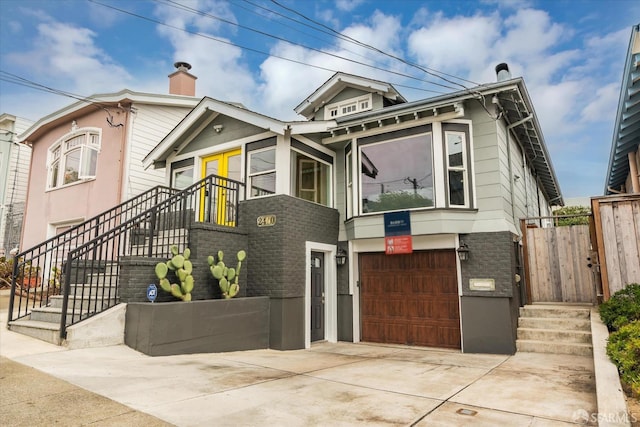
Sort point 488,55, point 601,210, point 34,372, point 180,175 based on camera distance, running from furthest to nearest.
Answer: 1. point 488,55
2. point 180,175
3. point 601,210
4. point 34,372

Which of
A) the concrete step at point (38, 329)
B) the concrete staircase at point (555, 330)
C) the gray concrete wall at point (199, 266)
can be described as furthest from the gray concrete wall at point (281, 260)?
the concrete staircase at point (555, 330)

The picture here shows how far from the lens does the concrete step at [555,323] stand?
7555mm

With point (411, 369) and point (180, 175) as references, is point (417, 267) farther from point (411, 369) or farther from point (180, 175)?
point (180, 175)

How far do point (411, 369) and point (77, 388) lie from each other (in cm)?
446

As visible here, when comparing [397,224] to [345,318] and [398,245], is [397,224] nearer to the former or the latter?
[398,245]

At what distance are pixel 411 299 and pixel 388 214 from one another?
2030 millimetres

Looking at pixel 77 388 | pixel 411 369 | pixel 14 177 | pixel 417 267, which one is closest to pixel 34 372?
pixel 77 388

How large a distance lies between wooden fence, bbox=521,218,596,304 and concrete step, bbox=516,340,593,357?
1788 millimetres

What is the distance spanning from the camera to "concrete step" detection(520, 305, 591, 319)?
7805mm

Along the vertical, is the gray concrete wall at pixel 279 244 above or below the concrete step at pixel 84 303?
above

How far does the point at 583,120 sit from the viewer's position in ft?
59.5

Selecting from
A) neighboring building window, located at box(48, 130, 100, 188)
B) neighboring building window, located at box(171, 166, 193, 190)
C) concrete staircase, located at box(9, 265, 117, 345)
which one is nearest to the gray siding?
neighboring building window, located at box(48, 130, 100, 188)

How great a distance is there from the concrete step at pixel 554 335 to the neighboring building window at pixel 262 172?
6008 mm

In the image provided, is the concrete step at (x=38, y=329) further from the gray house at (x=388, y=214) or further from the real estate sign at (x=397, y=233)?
the real estate sign at (x=397, y=233)
